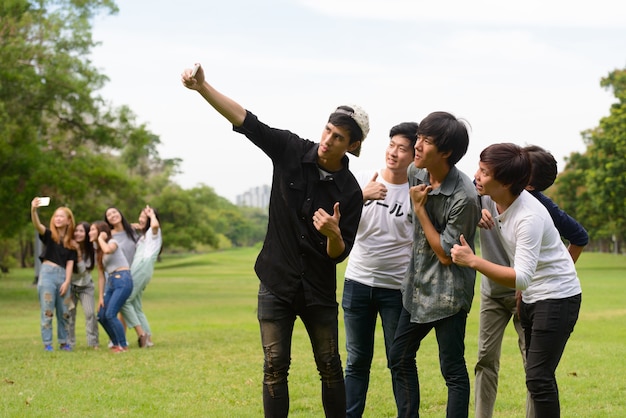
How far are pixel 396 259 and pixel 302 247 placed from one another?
1040 mm

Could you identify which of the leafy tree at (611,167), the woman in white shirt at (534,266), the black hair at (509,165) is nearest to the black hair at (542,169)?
the woman in white shirt at (534,266)

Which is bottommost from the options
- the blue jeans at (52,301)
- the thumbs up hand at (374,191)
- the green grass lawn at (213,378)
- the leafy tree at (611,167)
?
the green grass lawn at (213,378)

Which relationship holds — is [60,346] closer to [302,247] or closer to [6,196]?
[302,247]

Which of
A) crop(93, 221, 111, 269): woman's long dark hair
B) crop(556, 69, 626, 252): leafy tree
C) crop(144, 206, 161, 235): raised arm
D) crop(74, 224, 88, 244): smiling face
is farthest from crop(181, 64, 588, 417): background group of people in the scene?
crop(556, 69, 626, 252): leafy tree

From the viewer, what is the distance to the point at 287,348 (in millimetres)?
5527

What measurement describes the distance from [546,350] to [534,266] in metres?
0.54

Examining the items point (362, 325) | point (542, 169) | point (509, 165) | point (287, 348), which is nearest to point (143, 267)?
point (362, 325)

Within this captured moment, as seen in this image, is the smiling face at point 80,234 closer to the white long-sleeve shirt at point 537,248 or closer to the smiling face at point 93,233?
the smiling face at point 93,233

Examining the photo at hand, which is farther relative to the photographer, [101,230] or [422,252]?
[101,230]

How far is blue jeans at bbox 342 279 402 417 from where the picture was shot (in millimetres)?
6305

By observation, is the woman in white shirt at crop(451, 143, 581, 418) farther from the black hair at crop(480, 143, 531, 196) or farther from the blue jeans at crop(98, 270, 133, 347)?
the blue jeans at crop(98, 270, 133, 347)

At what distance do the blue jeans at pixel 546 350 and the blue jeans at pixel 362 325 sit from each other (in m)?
1.14

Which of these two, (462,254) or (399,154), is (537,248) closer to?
(462,254)

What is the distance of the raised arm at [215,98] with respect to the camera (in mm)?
5035
